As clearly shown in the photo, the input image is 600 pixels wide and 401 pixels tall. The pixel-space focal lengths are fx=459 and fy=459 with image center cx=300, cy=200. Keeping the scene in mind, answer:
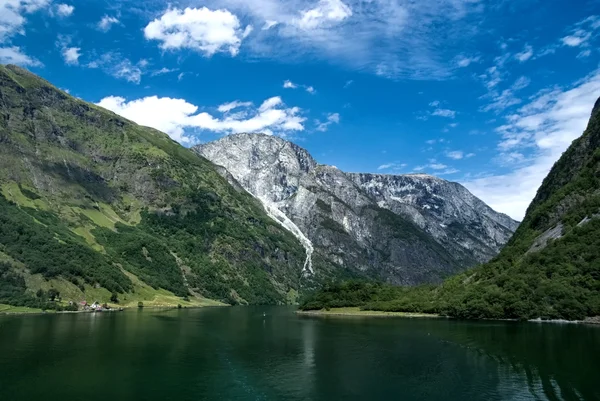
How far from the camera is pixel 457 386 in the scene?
227 ft

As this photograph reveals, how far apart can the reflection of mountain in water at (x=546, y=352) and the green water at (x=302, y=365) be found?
20 centimetres

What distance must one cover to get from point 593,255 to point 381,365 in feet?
407

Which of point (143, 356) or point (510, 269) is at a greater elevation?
point (510, 269)

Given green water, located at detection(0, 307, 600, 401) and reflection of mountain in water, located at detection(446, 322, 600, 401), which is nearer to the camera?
green water, located at detection(0, 307, 600, 401)

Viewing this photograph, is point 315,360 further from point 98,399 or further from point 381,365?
point 98,399

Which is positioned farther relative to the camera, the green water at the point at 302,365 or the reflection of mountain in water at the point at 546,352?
the reflection of mountain in water at the point at 546,352

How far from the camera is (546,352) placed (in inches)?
3686

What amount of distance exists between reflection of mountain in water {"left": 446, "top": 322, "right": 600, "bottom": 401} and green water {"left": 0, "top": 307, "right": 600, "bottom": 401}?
204mm

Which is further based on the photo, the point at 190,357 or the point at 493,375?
the point at 190,357

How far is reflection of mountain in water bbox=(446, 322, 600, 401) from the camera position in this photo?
211 ft

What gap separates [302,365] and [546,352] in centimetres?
5009

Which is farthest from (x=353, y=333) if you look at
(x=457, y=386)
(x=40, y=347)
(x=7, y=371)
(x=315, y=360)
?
(x=7, y=371)

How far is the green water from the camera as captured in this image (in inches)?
2530

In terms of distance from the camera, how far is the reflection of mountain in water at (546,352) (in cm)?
6438
